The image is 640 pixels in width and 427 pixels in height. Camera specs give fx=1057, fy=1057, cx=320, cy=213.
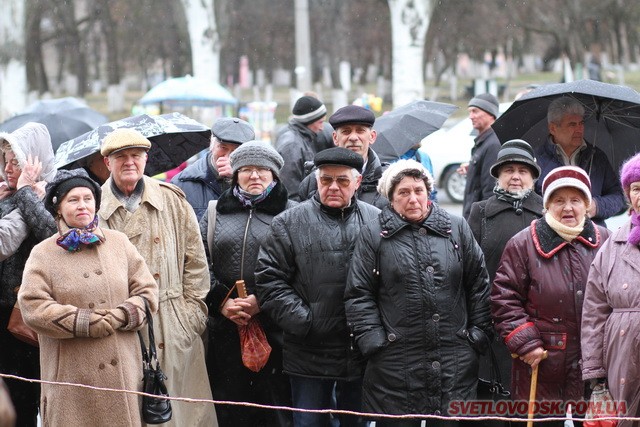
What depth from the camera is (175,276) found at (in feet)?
18.9

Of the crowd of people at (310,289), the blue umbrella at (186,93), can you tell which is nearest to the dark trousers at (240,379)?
the crowd of people at (310,289)

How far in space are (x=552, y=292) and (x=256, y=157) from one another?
1.80 meters

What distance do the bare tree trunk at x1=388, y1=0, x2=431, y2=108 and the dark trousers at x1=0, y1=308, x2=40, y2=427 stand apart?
18.8 metres

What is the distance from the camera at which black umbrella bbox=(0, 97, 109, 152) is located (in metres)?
9.02

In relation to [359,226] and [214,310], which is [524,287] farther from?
[214,310]

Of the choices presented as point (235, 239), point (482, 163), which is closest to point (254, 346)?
point (235, 239)

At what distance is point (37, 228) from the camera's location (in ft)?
18.8

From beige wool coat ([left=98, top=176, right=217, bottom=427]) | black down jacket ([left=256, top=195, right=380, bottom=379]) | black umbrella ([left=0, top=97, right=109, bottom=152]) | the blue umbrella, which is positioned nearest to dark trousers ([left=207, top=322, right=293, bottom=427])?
beige wool coat ([left=98, top=176, right=217, bottom=427])

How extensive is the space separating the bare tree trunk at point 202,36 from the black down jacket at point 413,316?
73.8 ft

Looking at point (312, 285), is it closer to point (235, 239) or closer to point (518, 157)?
point (235, 239)

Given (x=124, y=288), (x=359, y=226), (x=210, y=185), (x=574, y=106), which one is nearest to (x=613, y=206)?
(x=574, y=106)

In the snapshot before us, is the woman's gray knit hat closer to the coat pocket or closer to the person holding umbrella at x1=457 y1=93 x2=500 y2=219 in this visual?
the coat pocket

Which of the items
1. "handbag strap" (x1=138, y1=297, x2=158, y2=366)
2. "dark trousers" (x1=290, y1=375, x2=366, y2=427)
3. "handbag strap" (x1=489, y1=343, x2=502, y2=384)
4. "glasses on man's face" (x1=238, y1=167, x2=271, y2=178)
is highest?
"glasses on man's face" (x1=238, y1=167, x2=271, y2=178)

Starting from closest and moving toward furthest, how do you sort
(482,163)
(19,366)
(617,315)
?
(617,315) → (19,366) → (482,163)
